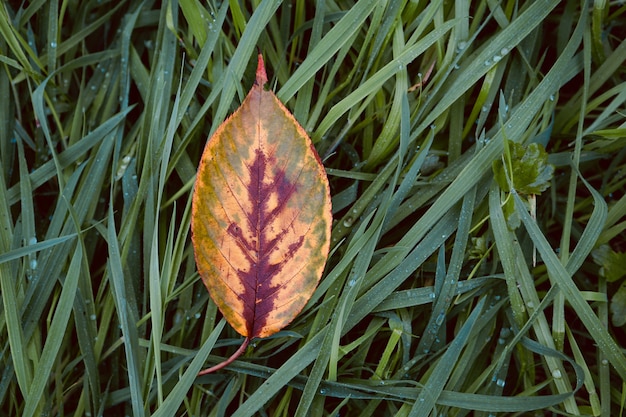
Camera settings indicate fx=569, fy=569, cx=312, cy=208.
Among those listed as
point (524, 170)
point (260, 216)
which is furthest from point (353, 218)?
point (524, 170)

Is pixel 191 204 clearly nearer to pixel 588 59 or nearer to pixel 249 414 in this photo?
pixel 249 414

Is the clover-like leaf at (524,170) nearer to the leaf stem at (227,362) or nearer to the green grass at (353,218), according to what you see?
the green grass at (353,218)

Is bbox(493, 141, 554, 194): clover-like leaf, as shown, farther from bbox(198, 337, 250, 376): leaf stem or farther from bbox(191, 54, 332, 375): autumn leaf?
bbox(198, 337, 250, 376): leaf stem

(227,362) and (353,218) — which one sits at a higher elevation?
(353,218)

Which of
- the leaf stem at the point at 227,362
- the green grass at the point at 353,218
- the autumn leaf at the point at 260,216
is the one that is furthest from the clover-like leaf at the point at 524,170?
the leaf stem at the point at 227,362

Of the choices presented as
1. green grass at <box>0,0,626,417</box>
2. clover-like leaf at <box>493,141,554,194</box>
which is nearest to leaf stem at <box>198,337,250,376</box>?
green grass at <box>0,0,626,417</box>

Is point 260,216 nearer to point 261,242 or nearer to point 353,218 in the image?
point 261,242

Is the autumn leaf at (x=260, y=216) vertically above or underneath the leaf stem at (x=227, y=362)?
above
